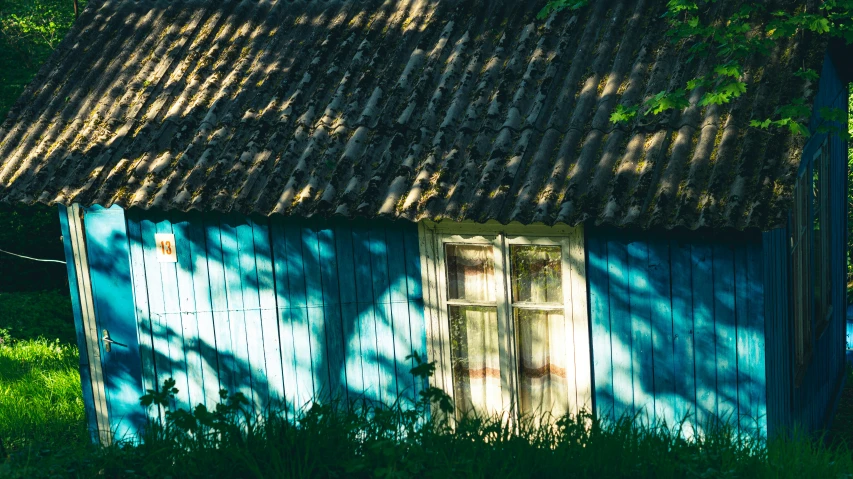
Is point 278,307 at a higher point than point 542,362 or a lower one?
higher

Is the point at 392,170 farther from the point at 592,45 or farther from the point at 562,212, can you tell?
the point at 592,45

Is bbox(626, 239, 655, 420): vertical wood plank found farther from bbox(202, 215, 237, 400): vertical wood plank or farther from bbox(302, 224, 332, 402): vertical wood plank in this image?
bbox(202, 215, 237, 400): vertical wood plank

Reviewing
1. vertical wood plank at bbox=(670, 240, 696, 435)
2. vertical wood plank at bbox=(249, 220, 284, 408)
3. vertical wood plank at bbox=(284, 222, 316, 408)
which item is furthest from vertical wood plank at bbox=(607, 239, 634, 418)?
vertical wood plank at bbox=(249, 220, 284, 408)

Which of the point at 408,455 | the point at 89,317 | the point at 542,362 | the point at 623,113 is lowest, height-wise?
the point at 408,455

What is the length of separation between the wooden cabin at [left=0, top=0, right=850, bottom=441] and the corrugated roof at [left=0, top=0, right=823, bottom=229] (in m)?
0.02

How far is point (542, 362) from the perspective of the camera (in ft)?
22.4

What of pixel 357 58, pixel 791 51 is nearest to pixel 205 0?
pixel 357 58

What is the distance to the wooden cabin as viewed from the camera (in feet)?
20.0

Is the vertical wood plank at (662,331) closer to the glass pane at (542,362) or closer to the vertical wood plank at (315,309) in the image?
the glass pane at (542,362)

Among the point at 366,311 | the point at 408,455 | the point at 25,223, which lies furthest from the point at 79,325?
the point at 25,223

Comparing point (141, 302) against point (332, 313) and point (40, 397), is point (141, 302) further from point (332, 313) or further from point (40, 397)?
point (40, 397)

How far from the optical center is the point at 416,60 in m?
7.67

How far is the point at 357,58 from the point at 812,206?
4409 mm

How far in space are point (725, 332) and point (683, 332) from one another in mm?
285
